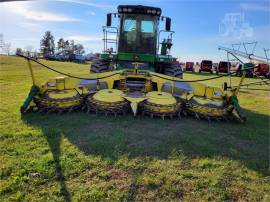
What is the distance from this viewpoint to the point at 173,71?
7988 millimetres

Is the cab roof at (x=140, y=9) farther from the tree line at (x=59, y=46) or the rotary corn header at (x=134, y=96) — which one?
the tree line at (x=59, y=46)

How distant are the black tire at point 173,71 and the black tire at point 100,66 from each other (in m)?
1.70

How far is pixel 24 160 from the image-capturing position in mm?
3314

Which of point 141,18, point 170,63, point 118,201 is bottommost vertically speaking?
point 118,201

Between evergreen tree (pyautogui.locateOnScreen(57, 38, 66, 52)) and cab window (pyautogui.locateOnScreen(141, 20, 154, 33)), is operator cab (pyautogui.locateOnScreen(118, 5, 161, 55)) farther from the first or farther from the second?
evergreen tree (pyautogui.locateOnScreen(57, 38, 66, 52))

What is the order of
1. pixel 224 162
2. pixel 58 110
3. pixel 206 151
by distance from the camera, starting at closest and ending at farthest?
pixel 224 162
pixel 206 151
pixel 58 110

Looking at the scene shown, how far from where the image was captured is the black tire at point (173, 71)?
7869 millimetres

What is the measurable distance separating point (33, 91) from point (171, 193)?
12.0 ft

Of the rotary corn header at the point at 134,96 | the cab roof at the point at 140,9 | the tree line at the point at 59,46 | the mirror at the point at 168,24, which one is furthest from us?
the tree line at the point at 59,46

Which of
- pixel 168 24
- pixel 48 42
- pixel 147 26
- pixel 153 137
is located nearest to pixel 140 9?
pixel 147 26

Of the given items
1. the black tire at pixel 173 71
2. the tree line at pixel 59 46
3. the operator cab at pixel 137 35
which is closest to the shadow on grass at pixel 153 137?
the black tire at pixel 173 71

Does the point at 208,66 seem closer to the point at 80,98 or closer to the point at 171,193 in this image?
the point at 80,98

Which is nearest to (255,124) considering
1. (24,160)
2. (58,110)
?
(58,110)

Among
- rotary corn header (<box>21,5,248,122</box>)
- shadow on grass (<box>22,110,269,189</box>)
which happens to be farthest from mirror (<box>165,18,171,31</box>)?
shadow on grass (<box>22,110,269,189</box>)
